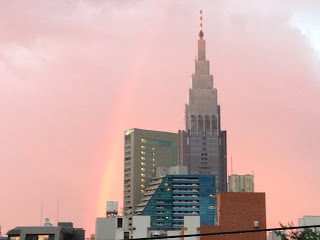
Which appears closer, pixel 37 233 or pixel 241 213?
pixel 241 213

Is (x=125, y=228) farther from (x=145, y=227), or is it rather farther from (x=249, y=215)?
(x=249, y=215)

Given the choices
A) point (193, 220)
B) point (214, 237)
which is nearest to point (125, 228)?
point (193, 220)

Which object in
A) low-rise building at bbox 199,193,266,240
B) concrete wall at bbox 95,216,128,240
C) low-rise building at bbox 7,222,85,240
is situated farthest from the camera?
concrete wall at bbox 95,216,128,240

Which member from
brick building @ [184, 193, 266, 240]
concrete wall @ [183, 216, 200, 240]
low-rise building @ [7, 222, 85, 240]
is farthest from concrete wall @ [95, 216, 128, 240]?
brick building @ [184, 193, 266, 240]

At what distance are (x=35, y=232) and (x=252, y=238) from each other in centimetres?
7909

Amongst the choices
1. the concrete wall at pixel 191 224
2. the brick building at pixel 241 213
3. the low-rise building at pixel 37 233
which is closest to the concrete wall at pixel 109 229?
the low-rise building at pixel 37 233

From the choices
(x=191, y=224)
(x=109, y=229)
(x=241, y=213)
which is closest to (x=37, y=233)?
(x=109, y=229)

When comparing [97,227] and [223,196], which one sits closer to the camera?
[223,196]

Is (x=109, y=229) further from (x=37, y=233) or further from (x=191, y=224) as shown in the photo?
(x=191, y=224)

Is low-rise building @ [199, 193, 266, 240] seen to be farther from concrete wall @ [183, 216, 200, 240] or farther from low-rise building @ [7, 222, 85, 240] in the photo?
low-rise building @ [7, 222, 85, 240]

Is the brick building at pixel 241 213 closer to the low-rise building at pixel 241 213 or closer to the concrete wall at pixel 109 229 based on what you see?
the low-rise building at pixel 241 213

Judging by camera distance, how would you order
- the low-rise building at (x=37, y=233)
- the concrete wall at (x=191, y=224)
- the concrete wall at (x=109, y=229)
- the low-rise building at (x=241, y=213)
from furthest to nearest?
the concrete wall at (x=109, y=229) → the low-rise building at (x=37, y=233) → the concrete wall at (x=191, y=224) → the low-rise building at (x=241, y=213)

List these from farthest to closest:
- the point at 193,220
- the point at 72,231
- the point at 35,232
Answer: the point at 72,231
the point at 35,232
the point at 193,220

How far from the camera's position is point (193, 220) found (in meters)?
152
